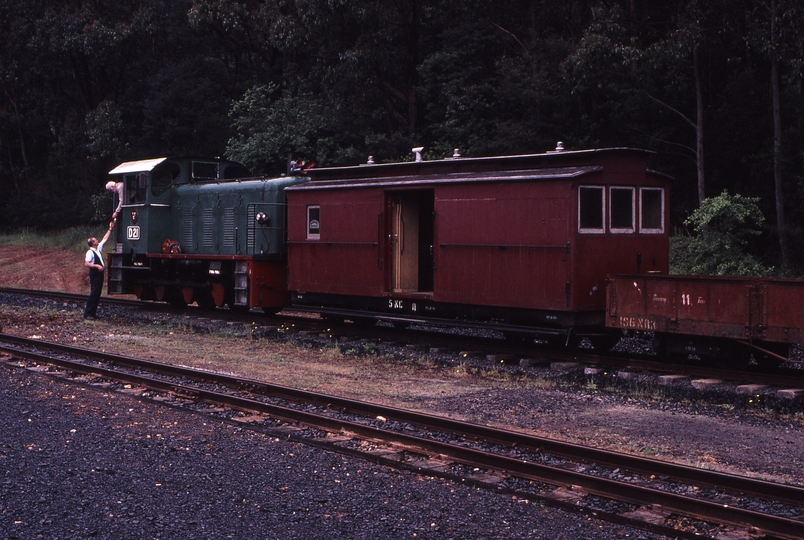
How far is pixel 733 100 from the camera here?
26.3 meters

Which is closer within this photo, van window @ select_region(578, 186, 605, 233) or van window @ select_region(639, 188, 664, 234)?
van window @ select_region(578, 186, 605, 233)

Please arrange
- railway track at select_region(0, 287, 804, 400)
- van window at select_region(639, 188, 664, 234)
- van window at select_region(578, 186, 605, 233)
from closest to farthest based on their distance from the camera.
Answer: railway track at select_region(0, 287, 804, 400)
van window at select_region(578, 186, 605, 233)
van window at select_region(639, 188, 664, 234)

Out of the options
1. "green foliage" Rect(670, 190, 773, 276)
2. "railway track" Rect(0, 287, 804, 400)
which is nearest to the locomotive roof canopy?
"railway track" Rect(0, 287, 804, 400)

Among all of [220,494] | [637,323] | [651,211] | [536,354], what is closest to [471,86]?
[651,211]

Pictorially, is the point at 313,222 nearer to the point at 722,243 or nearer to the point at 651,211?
the point at 651,211

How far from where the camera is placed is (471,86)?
28344 mm

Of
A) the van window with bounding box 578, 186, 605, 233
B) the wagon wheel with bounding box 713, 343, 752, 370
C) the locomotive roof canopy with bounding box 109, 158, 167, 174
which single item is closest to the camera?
the wagon wheel with bounding box 713, 343, 752, 370

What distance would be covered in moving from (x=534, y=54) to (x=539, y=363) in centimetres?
1825

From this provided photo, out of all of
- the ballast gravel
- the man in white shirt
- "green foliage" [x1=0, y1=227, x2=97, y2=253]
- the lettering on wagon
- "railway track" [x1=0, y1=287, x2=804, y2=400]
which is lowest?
the ballast gravel

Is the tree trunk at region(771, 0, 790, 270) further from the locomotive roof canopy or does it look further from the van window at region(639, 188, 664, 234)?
the locomotive roof canopy

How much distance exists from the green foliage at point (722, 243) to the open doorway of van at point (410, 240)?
29.0 ft

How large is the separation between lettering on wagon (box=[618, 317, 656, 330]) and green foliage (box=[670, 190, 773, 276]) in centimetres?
1020

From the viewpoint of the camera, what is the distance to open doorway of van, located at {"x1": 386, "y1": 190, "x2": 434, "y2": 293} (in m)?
14.7

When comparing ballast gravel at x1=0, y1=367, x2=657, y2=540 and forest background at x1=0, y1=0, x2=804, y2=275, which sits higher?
forest background at x1=0, y1=0, x2=804, y2=275
